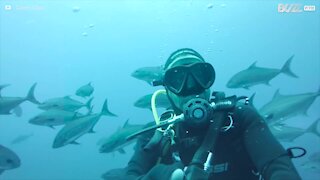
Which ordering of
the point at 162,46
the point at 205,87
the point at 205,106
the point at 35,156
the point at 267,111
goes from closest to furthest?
1. the point at 205,106
2. the point at 205,87
3. the point at 267,111
4. the point at 35,156
5. the point at 162,46

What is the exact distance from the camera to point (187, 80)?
2.28m

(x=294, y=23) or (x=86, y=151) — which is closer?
(x=86, y=151)

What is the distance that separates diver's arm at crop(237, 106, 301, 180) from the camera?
1.79m

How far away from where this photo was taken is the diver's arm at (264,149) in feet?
5.88

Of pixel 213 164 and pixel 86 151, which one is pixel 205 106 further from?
pixel 86 151

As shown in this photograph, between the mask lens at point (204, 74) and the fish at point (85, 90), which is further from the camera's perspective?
the fish at point (85, 90)

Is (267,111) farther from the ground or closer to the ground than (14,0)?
closer to the ground

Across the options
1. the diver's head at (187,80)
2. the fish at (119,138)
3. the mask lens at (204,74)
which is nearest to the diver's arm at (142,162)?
the diver's head at (187,80)

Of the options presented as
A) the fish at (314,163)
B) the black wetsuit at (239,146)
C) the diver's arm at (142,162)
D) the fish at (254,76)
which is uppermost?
the black wetsuit at (239,146)

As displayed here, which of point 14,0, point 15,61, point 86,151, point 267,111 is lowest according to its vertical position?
point 86,151

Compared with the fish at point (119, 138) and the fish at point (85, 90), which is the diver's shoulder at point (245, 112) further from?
the fish at point (85, 90)

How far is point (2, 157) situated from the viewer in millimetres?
5668

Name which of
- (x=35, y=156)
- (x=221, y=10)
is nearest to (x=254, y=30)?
(x=221, y=10)

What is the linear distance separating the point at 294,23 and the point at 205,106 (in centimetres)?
2355
